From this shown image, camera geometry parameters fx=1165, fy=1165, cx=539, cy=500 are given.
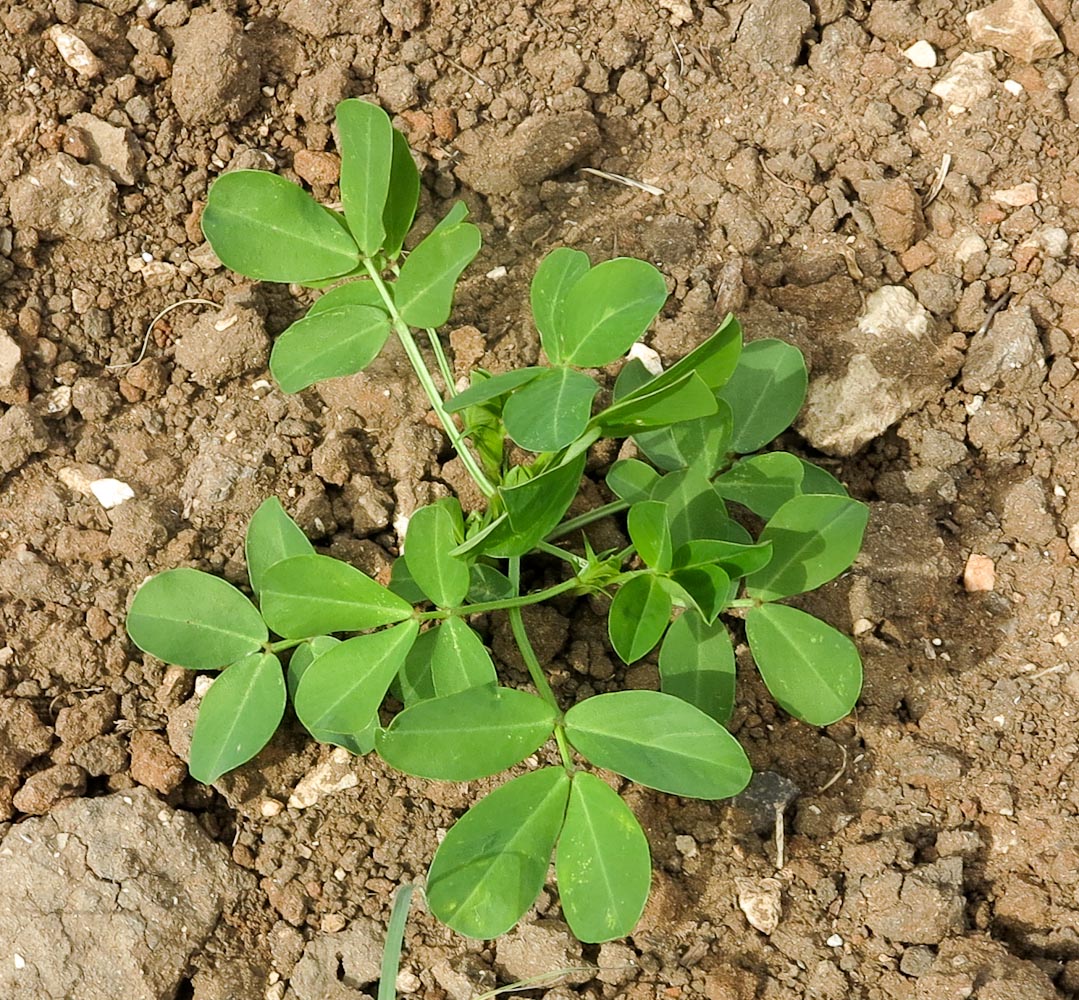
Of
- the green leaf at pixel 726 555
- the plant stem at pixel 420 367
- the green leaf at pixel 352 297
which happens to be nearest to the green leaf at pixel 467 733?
the green leaf at pixel 726 555

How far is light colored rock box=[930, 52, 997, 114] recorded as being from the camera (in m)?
2.75

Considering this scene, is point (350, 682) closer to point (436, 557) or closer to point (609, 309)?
point (436, 557)

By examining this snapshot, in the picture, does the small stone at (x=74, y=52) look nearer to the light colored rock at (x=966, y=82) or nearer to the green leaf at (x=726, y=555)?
the green leaf at (x=726, y=555)

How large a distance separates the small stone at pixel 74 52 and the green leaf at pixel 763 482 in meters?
1.66

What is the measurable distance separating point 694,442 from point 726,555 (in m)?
0.38

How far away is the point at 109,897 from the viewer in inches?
78.5

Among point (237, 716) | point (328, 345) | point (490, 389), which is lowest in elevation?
point (237, 716)

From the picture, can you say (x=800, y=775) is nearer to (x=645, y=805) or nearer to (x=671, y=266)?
(x=645, y=805)

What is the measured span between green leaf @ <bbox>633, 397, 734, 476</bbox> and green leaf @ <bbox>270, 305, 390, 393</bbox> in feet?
1.71

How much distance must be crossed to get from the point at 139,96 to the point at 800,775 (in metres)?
2.03

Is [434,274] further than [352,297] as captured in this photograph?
No

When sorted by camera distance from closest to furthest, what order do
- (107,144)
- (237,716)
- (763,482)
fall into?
(237,716), (763,482), (107,144)

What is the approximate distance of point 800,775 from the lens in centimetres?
221

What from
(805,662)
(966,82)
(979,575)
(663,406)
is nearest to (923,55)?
(966,82)
